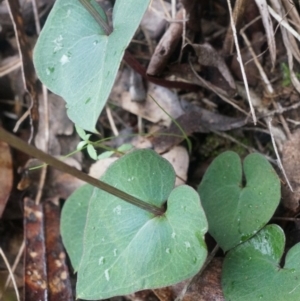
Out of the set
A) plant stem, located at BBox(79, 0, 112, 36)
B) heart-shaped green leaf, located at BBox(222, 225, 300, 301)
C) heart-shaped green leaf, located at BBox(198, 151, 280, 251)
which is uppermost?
plant stem, located at BBox(79, 0, 112, 36)

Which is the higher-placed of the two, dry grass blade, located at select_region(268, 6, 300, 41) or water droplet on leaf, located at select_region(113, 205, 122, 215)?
dry grass blade, located at select_region(268, 6, 300, 41)

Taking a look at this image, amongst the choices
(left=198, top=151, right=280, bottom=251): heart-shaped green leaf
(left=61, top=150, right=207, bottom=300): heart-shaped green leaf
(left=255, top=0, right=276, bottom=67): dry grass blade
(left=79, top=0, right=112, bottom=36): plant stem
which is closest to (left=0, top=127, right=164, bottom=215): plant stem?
(left=61, top=150, right=207, bottom=300): heart-shaped green leaf

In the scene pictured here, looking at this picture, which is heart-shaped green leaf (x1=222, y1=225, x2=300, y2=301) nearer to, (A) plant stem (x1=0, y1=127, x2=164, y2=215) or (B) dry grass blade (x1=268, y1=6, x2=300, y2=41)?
(A) plant stem (x1=0, y1=127, x2=164, y2=215)

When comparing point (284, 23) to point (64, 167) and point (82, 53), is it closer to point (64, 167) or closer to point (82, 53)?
point (82, 53)

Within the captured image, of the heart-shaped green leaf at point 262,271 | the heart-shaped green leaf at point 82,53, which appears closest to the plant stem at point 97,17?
the heart-shaped green leaf at point 82,53

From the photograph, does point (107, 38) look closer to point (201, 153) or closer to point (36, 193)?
point (201, 153)

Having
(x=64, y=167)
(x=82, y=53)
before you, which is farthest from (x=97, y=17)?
(x=64, y=167)

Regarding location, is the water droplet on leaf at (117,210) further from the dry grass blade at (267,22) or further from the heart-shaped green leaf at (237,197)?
the dry grass blade at (267,22)
